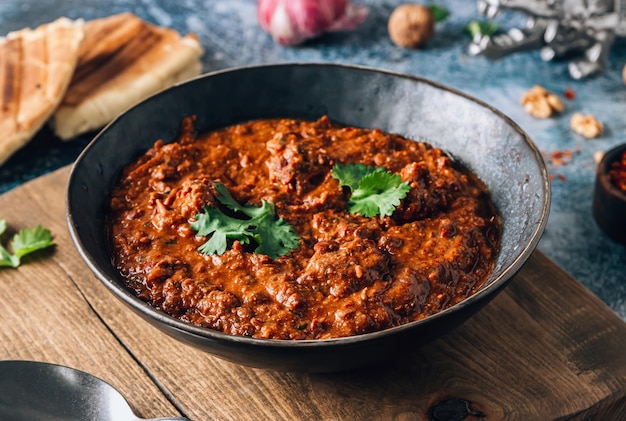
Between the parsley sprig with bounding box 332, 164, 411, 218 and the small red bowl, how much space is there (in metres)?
1.39

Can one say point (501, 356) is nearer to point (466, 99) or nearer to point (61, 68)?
point (466, 99)

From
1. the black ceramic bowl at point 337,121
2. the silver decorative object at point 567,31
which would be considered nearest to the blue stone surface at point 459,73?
the silver decorative object at point 567,31

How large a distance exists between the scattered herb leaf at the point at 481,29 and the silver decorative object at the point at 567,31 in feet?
0.90

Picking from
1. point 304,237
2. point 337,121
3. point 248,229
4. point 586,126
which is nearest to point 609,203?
point 586,126

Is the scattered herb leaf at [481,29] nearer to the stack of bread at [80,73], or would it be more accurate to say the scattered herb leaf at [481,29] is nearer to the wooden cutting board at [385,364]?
the stack of bread at [80,73]

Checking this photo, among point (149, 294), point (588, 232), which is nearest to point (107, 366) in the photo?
point (149, 294)

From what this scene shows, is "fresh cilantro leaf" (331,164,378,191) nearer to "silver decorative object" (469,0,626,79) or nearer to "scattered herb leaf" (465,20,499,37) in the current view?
"silver decorative object" (469,0,626,79)

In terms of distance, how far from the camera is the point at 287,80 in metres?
3.90

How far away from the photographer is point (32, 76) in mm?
4848

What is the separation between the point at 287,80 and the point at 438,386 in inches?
69.1

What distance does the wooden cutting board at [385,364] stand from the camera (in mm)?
2891

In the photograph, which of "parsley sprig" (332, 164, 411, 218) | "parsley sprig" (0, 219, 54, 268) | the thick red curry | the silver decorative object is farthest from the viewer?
the silver decorative object

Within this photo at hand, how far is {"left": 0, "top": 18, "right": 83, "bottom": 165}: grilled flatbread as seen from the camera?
4566 mm

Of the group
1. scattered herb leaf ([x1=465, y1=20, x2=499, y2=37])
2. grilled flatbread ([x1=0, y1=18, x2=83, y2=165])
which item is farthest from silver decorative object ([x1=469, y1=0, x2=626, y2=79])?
grilled flatbread ([x1=0, y1=18, x2=83, y2=165])
